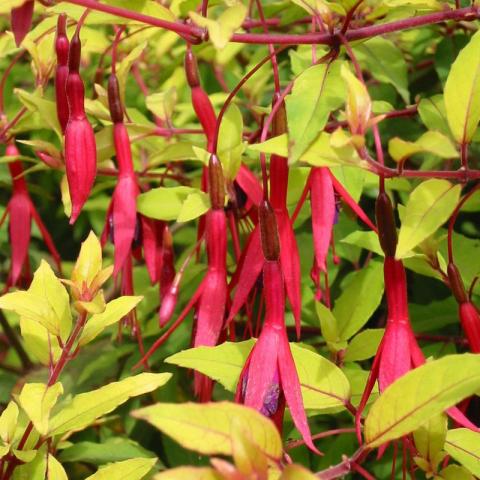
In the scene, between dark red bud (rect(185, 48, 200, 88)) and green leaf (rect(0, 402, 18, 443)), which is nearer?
green leaf (rect(0, 402, 18, 443))

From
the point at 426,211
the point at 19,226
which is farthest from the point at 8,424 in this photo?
the point at 426,211

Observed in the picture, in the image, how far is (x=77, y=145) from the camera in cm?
78

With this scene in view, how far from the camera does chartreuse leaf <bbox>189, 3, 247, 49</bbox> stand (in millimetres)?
620

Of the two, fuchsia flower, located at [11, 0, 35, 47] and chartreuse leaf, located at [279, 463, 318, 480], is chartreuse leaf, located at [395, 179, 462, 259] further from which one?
fuchsia flower, located at [11, 0, 35, 47]

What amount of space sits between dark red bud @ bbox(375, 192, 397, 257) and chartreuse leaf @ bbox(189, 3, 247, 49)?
0.60 ft

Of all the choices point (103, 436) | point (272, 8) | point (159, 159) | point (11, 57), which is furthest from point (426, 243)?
point (11, 57)

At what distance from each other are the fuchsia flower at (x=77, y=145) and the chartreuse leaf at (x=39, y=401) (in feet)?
0.56

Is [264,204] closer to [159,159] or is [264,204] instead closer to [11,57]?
[159,159]

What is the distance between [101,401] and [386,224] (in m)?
0.30

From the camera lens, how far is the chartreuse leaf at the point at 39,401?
0.67m

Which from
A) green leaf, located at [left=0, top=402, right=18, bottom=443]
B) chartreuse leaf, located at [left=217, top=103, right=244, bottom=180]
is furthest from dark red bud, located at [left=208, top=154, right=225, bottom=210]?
green leaf, located at [left=0, top=402, right=18, bottom=443]

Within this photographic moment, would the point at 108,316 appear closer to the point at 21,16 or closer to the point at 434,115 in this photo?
the point at 21,16

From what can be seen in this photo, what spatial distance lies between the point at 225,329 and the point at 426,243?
220mm

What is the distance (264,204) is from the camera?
0.69 meters
